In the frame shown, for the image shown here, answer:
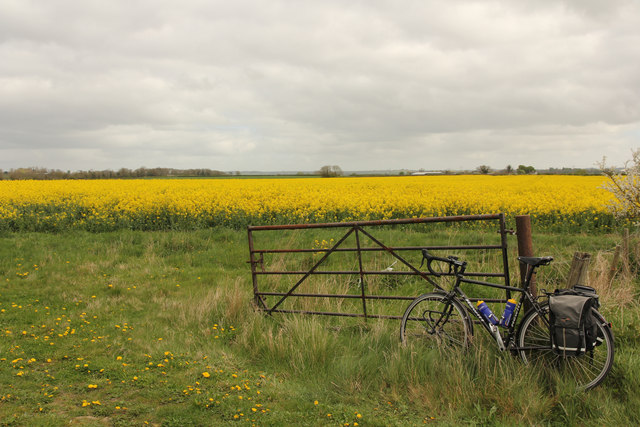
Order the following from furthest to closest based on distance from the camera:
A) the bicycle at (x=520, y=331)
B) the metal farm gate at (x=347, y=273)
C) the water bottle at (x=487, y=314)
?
the metal farm gate at (x=347, y=273)
the water bottle at (x=487, y=314)
the bicycle at (x=520, y=331)

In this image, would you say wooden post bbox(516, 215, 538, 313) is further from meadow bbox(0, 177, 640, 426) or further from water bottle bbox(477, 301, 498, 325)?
meadow bbox(0, 177, 640, 426)

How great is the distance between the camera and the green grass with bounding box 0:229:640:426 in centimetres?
381

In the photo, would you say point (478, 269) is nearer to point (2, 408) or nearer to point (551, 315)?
point (551, 315)

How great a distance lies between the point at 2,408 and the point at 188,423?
5.68 ft

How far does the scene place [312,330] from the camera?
5.12m

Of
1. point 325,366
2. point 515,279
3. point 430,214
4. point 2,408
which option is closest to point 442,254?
point 515,279

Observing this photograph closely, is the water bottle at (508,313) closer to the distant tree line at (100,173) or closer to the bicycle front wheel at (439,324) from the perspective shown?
the bicycle front wheel at (439,324)

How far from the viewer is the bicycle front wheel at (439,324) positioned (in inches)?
189

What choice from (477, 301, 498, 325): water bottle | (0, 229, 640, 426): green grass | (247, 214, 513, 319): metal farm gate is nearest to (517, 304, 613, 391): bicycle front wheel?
(0, 229, 640, 426): green grass

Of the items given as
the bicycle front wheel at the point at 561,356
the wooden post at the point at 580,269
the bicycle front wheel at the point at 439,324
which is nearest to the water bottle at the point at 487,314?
the bicycle front wheel at the point at 439,324

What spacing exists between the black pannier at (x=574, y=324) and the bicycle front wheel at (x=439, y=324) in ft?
3.01

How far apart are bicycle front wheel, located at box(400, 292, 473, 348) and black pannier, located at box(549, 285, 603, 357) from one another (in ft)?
3.01

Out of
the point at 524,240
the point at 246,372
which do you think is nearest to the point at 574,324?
the point at 524,240

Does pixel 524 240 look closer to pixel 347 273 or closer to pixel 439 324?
pixel 439 324
